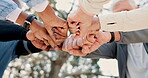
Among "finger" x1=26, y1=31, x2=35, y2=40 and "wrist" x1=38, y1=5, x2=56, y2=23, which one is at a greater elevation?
"wrist" x1=38, y1=5, x2=56, y2=23

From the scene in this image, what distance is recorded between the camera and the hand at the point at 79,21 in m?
1.05

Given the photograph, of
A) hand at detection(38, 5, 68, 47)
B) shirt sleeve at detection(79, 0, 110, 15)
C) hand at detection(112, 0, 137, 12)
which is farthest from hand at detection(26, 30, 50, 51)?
hand at detection(112, 0, 137, 12)

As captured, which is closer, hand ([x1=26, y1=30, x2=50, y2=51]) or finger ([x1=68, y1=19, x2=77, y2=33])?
finger ([x1=68, y1=19, x2=77, y2=33])

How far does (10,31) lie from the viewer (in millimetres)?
1442

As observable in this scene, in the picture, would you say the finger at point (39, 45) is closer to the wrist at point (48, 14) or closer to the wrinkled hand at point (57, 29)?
the wrinkled hand at point (57, 29)

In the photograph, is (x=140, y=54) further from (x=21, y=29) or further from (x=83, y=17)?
(x=21, y=29)

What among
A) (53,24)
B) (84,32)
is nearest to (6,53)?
(53,24)

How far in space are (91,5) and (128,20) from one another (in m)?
0.20

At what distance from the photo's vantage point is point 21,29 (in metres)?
1.44

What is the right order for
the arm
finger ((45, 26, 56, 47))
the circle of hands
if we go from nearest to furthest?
1. the circle of hands
2. finger ((45, 26, 56, 47))
3. the arm

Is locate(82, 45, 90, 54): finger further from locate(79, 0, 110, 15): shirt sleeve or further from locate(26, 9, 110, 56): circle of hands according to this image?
locate(79, 0, 110, 15): shirt sleeve

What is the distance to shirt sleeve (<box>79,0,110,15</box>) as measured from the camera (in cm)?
89

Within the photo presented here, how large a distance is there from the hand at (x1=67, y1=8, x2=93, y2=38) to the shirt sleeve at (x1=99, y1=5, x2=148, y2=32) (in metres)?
0.10

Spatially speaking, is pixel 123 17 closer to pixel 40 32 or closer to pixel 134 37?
pixel 134 37
